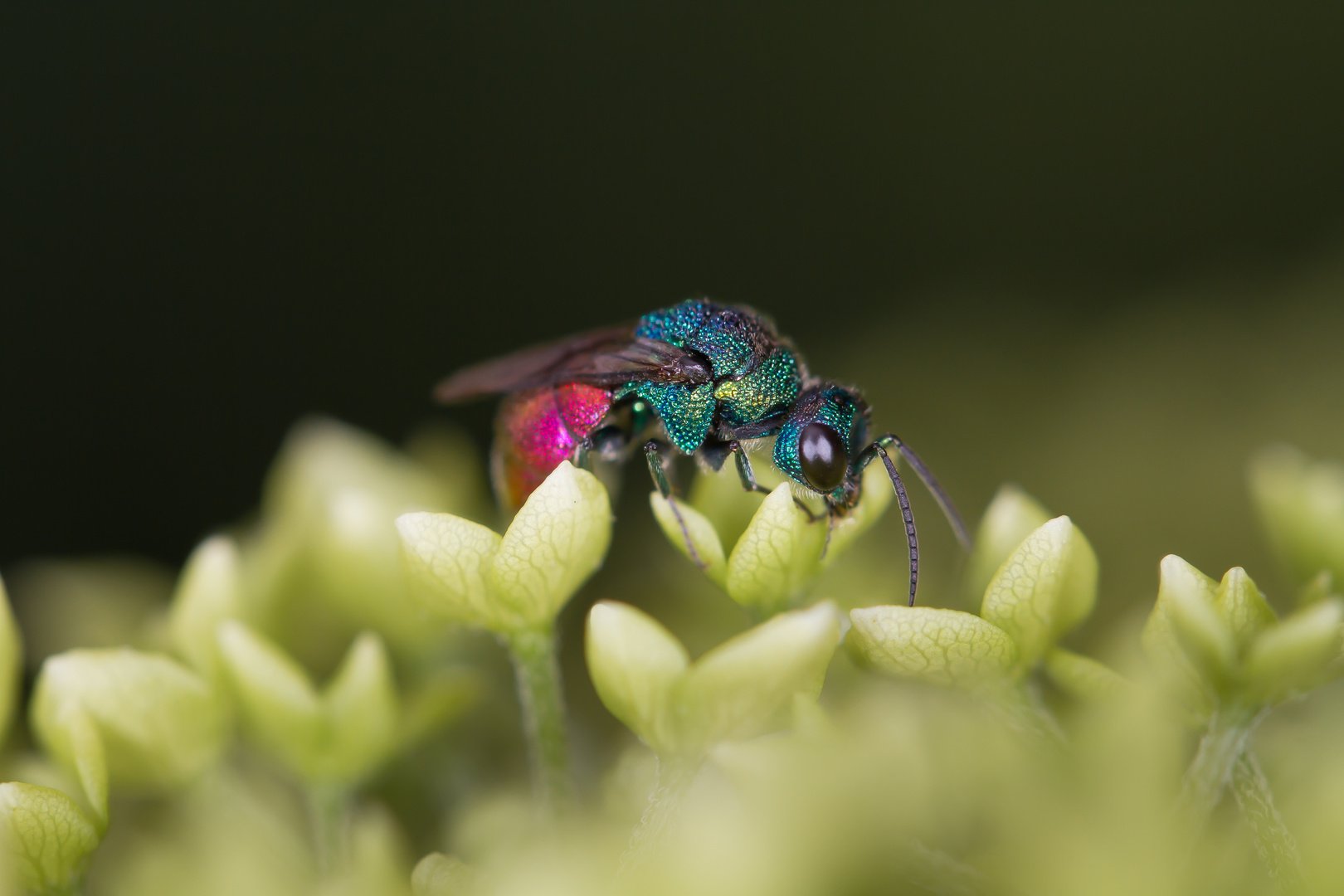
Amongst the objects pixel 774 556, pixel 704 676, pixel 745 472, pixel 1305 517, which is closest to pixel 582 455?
pixel 745 472

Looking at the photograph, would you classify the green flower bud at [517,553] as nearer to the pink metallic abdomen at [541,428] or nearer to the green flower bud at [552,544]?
the green flower bud at [552,544]

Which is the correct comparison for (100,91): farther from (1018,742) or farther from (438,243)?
(1018,742)

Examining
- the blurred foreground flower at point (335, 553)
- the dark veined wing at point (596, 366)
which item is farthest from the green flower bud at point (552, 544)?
the dark veined wing at point (596, 366)

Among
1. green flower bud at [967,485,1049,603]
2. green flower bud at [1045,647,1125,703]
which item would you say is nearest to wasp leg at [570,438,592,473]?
green flower bud at [967,485,1049,603]

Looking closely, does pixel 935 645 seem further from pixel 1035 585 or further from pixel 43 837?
pixel 43 837

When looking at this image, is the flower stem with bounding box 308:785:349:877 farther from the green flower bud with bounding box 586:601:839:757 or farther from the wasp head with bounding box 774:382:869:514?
the wasp head with bounding box 774:382:869:514

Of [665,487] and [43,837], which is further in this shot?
[665,487]

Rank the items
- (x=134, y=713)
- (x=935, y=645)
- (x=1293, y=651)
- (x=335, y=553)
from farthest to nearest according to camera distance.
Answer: (x=335, y=553) < (x=134, y=713) < (x=935, y=645) < (x=1293, y=651)
